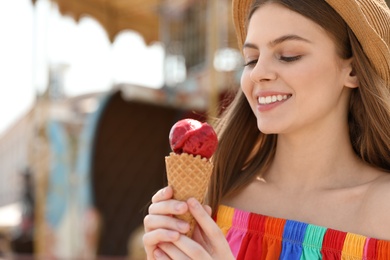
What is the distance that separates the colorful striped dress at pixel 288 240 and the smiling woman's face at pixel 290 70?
244 millimetres

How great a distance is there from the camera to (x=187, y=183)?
1.26 m

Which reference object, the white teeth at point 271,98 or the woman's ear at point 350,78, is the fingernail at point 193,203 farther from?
the woman's ear at point 350,78

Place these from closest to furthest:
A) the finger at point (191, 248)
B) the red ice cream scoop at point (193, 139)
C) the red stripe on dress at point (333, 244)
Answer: the finger at point (191, 248)
the red ice cream scoop at point (193, 139)
the red stripe on dress at point (333, 244)

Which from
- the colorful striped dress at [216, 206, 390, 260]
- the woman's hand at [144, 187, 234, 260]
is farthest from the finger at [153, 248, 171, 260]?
the colorful striped dress at [216, 206, 390, 260]

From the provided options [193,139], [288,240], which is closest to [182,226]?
[193,139]

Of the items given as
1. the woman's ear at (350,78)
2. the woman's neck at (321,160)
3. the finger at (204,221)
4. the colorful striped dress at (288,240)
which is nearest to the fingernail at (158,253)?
the finger at (204,221)

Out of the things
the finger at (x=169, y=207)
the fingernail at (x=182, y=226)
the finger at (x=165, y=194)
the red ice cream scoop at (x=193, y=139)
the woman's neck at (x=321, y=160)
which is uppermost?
the red ice cream scoop at (x=193, y=139)

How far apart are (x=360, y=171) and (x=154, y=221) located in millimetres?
569

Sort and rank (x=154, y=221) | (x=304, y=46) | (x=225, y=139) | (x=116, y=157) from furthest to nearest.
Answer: (x=116, y=157)
(x=225, y=139)
(x=304, y=46)
(x=154, y=221)

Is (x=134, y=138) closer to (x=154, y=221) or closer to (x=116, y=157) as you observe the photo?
(x=116, y=157)

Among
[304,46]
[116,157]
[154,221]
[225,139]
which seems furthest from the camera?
[116,157]

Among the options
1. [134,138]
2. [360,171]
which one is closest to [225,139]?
[360,171]

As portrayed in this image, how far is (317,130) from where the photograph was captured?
1537 mm

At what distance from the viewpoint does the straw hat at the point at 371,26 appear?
146 centimetres
